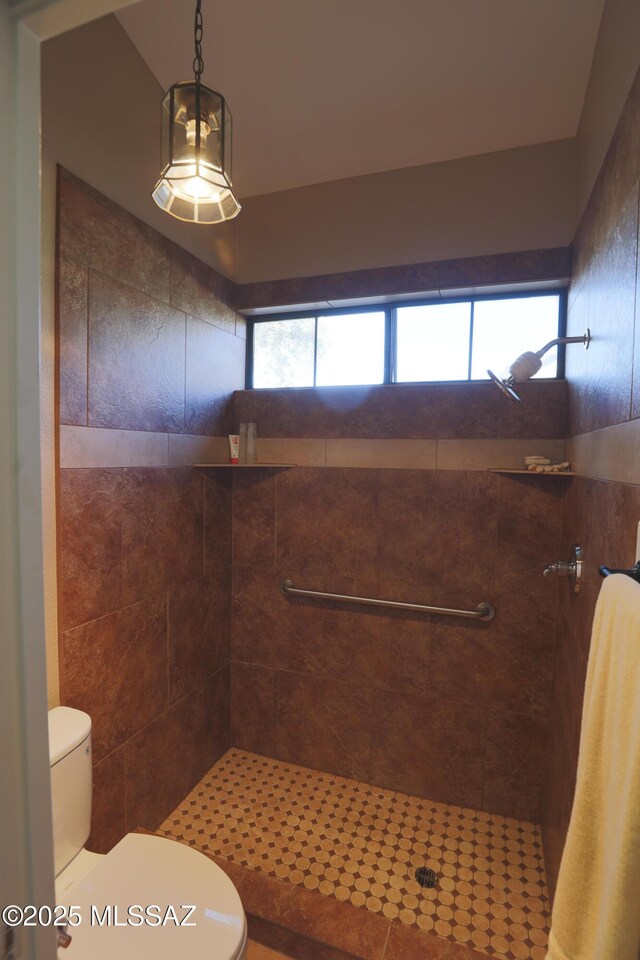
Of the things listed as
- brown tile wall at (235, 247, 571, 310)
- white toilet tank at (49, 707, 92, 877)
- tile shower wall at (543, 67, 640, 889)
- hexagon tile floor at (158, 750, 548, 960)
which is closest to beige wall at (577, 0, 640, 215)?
tile shower wall at (543, 67, 640, 889)

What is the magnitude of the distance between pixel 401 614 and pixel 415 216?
1.82 m

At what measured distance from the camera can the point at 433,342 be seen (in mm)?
2174

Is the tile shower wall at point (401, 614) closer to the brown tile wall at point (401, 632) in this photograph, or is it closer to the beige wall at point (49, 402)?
the brown tile wall at point (401, 632)

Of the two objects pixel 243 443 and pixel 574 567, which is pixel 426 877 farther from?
pixel 243 443

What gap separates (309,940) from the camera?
4.83 feet

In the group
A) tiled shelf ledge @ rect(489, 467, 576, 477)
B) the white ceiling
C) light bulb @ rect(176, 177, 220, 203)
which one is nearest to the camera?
light bulb @ rect(176, 177, 220, 203)

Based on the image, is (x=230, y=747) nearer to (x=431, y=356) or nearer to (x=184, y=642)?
(x=184, y=642)

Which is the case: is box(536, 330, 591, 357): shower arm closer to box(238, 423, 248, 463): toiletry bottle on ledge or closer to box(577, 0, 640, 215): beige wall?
box(577, 0, 640, 215): beige wall

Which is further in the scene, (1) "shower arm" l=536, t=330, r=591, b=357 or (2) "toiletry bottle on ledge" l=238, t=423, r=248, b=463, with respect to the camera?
(2) "toiletry bottle on ledge" l=238, t=423, r=248, b=463

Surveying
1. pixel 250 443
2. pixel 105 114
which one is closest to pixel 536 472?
pixel 250 443

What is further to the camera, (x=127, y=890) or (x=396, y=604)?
(x=396, y=604)

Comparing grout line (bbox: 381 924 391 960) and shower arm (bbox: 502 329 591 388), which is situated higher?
shower arm (bbox: 502 329 591 388)

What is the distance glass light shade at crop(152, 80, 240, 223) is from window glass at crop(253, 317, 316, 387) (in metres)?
1.17

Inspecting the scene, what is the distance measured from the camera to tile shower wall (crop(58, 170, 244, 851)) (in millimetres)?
1487
